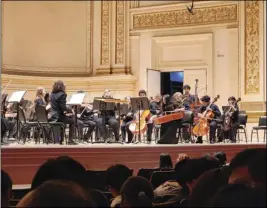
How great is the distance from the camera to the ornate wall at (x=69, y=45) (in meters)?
13.1

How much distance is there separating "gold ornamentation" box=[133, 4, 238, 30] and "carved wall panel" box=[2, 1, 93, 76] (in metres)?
1.57

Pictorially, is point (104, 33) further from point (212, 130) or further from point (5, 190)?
point (5, 190)

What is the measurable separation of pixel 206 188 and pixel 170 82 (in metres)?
11.5

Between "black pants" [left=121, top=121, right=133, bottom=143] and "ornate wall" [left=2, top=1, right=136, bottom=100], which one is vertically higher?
"ornate wall" [left=2, top=1, right=136, bottom=100]

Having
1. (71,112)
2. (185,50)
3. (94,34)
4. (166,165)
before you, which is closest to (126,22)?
(94,34)

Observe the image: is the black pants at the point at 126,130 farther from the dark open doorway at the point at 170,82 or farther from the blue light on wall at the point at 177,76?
the blue light on wall at the point at 177,76

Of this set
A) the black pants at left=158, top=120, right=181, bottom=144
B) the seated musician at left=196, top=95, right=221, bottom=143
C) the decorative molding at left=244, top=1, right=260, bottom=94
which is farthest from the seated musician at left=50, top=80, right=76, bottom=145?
the decorative molding at left=244, top=1, right=260, bottom=94

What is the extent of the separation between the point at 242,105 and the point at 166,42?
8.97 ft

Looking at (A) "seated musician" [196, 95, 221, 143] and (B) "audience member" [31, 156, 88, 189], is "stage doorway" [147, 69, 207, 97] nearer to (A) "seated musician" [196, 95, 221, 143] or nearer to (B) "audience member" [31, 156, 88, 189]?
(A) "seated musician" [196, 95, 221, 143]

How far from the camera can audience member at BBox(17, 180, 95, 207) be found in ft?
3.90

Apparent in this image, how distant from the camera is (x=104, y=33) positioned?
44.4 ft

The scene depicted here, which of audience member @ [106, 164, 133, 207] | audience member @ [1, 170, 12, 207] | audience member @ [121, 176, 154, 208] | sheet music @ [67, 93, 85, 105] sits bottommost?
audience member @ [106, 164, 133, 207]

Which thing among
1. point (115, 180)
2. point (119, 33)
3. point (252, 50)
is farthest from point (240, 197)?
point (119, 33)

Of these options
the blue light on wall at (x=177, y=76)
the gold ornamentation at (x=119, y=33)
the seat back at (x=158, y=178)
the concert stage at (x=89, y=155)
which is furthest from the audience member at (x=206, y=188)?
the gold ornamentation at (x=119, y=33)
